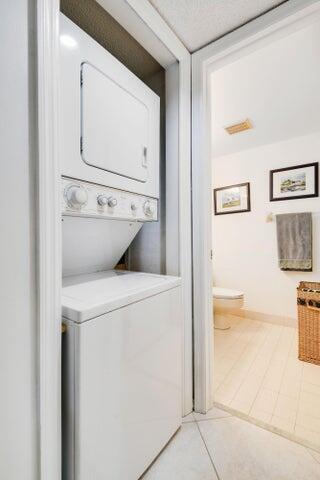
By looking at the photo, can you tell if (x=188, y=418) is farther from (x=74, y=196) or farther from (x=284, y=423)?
A: (x=74, y=196)

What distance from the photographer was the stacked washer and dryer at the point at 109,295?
785 millimetres

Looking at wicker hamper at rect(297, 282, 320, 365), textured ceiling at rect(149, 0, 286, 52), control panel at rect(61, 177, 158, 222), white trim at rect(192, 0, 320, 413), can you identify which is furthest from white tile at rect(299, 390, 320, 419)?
textured ceiling at rect(149, 0, 286, 52)

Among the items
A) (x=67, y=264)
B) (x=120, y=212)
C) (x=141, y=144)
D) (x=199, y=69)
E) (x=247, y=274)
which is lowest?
(x=247, y=274)

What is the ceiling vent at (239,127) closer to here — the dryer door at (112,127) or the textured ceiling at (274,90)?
the textured ceiling at (274,90)

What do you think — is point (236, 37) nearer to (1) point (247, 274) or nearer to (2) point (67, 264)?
(2) point (67, 264)

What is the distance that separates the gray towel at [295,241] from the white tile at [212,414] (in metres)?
1.93

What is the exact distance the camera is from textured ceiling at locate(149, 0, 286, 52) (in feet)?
3.78

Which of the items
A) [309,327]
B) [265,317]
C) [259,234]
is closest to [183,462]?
[309,327]

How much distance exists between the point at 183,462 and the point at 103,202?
52.8 inches

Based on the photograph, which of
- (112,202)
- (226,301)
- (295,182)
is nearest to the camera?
(112,202)

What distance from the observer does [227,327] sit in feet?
9.32

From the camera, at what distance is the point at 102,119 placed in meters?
1.02

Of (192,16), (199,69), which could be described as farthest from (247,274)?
(192,16)

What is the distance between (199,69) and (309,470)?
2.24 meters
